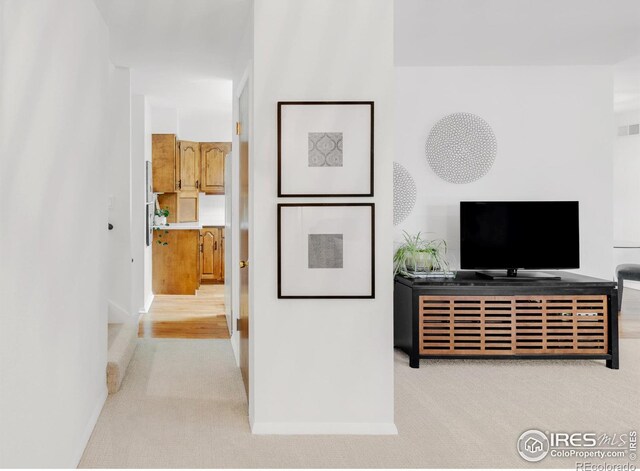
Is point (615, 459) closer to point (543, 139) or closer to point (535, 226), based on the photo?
point (535, 226)

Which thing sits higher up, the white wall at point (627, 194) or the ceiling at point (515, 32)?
the ceiling at point (515, 32)

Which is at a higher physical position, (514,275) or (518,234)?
(518,234)

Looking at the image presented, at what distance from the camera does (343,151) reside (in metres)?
3.21

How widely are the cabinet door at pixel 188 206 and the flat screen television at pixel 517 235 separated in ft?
17.2

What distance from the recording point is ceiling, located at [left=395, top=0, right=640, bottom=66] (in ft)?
13.1

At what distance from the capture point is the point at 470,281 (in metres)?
4.67

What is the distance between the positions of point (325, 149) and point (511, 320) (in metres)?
2.33

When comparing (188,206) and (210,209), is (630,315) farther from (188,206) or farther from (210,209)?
(210,209)

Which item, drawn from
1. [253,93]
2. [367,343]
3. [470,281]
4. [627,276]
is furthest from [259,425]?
[627,276]

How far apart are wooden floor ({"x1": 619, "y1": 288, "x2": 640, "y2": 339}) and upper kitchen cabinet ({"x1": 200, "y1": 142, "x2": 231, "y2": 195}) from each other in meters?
5.83

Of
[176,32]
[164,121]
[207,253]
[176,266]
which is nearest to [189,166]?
[164,121]

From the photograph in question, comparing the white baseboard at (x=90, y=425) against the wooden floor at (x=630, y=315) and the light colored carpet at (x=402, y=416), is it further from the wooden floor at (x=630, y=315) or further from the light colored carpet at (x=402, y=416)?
the wooden floor at (x=630, y=315)

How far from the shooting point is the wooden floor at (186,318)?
5875 millimetres

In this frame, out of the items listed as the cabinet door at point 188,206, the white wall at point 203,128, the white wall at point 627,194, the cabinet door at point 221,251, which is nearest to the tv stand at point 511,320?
the white wall at point 627,194
